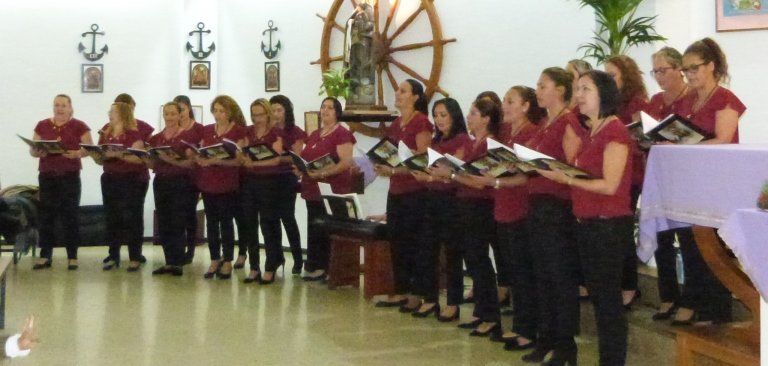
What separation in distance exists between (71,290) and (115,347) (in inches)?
80.1

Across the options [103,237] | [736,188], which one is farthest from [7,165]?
[736,188]

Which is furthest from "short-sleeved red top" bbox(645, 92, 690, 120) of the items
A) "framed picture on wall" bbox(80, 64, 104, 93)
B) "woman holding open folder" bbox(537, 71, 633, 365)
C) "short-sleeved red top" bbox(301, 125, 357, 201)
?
"framed picture on wall" bbox(80, 64, 104, 93)

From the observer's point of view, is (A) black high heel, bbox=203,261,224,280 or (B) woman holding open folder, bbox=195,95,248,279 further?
(A) black high heel, bbox=203,261,224,280

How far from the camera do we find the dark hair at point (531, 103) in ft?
16.1

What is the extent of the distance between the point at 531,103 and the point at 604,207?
1102mm

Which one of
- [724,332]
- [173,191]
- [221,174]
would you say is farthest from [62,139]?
[724,332]

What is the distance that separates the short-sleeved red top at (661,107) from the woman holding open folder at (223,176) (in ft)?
11.0

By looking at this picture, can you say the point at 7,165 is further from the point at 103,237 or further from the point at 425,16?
the point at 425,16

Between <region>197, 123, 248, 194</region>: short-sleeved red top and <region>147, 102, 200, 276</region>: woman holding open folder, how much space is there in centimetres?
21

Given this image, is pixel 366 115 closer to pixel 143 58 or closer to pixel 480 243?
pixel 480 243

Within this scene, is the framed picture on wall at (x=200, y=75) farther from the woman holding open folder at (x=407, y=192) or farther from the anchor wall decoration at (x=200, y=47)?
the woman holding open folder at (x=407, y=192)

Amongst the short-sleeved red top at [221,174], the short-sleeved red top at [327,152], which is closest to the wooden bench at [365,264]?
the short-sleeved red top at [327,152]

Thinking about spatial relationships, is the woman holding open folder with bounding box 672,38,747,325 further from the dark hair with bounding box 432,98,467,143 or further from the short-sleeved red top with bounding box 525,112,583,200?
the dark hair with bounding box 432,98,467,143

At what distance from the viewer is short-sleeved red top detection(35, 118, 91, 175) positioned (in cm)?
775
